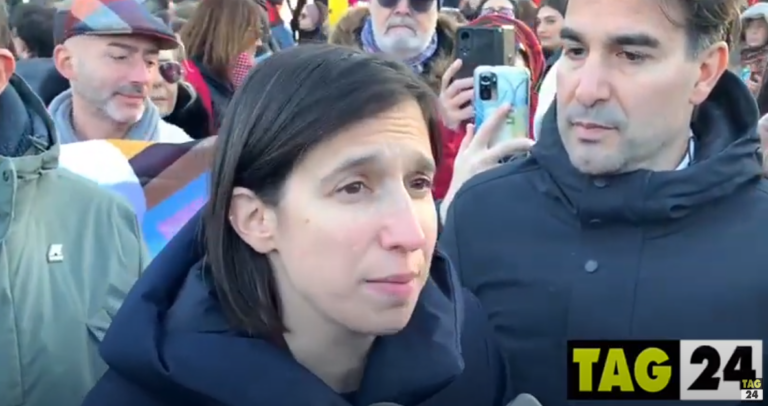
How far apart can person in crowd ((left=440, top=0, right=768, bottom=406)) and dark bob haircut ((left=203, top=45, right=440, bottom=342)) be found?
510 millimetres

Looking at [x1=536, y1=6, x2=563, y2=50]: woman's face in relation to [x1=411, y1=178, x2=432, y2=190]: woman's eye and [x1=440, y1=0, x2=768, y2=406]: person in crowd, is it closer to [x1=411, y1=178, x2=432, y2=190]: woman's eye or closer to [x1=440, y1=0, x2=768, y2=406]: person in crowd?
[x1=440, y1=0, x2=768, y2=406]: person in crowd

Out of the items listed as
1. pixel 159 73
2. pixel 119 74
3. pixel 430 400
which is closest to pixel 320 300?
pixel 430 400

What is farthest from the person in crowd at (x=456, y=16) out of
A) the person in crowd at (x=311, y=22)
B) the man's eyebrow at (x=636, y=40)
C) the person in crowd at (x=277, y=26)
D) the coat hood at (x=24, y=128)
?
the person in crowd at (x=311, y=22)

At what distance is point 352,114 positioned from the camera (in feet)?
5.26

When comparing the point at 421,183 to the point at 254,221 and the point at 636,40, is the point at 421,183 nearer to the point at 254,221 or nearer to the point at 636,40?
the point at 254,221

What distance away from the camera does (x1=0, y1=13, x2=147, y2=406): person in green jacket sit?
2.19 metres

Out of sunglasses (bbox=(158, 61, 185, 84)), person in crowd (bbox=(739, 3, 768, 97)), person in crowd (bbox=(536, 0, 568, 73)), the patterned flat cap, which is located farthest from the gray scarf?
person in crowd (bbox=(739, 3, 768, 97))

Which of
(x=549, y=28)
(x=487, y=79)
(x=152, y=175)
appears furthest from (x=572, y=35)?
(x=549, y=28)

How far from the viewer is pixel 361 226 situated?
1.56m

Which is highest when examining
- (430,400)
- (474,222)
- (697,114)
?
(697,114)

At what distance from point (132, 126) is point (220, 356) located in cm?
217

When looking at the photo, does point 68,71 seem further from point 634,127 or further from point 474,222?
point 634,127

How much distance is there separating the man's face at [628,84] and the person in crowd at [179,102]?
275 cm

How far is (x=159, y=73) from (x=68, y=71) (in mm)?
887
